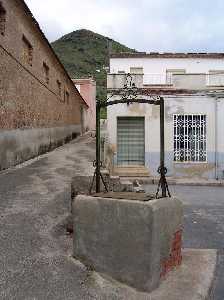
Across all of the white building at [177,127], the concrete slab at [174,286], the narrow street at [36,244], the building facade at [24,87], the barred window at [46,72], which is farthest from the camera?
the barred window at [46,72]

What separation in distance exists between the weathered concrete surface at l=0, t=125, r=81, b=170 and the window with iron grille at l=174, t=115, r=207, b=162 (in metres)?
5.27

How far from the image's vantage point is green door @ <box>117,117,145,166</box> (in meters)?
16.7

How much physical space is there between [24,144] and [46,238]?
7980 millimetres

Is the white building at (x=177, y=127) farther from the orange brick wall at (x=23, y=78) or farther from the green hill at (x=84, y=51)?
the green hill at (x=84, y=51)

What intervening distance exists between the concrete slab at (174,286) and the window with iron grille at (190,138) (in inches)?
422

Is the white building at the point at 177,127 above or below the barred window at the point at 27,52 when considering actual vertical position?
below

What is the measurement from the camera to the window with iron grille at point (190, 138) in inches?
646

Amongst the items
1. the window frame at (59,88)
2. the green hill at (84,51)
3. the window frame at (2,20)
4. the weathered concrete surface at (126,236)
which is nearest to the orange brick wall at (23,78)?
the window frame at (2,20)

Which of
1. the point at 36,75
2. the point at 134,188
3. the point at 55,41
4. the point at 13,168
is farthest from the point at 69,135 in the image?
the point at 55,41

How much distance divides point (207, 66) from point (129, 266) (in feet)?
74.8

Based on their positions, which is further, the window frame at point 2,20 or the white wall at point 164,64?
the white wall at point 164,64

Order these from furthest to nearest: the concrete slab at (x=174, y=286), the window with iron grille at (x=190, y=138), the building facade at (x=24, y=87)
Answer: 1. the window with iron grille at (x=190, y=138)
2. the building facade at (x=24, y=87)
3. the concrete slab at (x=174, y=286)

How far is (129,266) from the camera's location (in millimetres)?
4953

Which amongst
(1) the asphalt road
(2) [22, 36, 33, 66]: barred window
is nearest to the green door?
(1) the asphalt road
